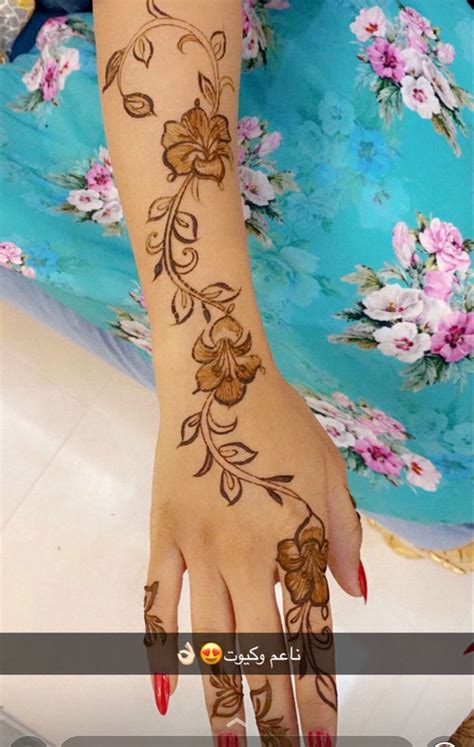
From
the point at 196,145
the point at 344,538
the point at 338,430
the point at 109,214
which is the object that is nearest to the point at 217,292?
the point at 196,145

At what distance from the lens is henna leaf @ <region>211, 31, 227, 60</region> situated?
2.17ft

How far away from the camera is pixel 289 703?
579 millimetres

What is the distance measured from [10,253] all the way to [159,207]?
16.6 inches

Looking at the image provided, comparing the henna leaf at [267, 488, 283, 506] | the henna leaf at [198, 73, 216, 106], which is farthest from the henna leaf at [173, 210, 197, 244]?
the henna leaf at [267, 488, 283, 506]

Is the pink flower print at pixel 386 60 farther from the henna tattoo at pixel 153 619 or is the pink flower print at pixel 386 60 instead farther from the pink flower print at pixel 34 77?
the henna tattoo at pixel 153 619

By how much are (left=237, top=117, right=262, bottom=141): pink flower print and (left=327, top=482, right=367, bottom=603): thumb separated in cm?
42

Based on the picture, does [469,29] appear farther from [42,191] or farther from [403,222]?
[42,191]

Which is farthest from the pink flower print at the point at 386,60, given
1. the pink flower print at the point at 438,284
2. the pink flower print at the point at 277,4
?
the pink flower print at the point at 438,284

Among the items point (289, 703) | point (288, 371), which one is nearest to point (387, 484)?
point (288, 371)

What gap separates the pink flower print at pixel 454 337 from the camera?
821 mm

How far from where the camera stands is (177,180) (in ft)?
2.12

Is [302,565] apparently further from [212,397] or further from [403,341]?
[403,341]

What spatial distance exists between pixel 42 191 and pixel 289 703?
658 millimetres

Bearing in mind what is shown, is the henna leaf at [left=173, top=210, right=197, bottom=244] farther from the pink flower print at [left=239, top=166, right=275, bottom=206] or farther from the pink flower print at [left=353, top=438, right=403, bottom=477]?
the pink flower print at [left=353, top=438, right=403, bottom=477]
